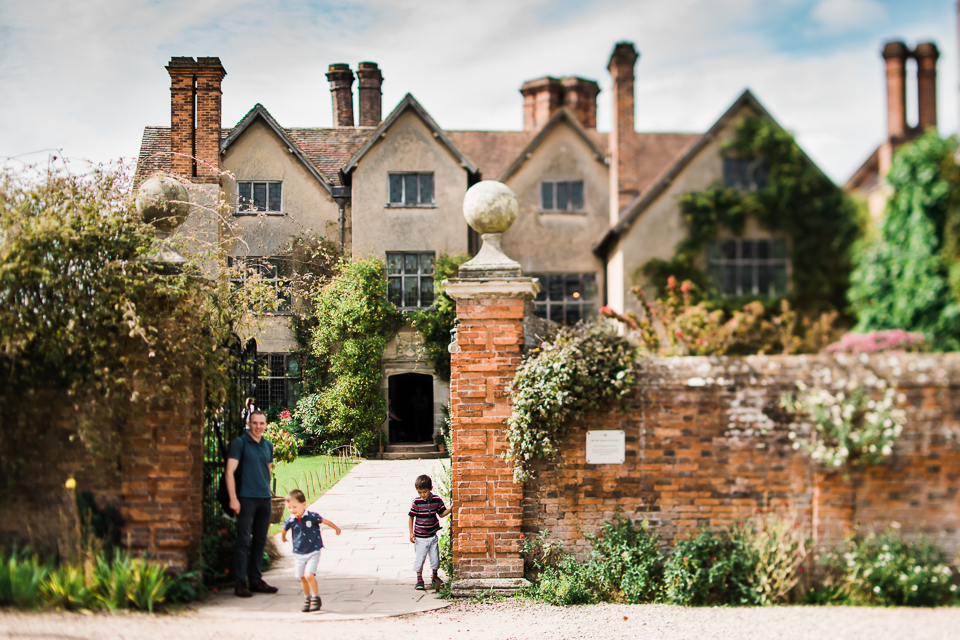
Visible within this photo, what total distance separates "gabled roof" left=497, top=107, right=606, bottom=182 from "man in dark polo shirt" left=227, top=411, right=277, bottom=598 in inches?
573

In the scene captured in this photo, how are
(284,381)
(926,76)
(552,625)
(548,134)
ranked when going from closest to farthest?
(552,625), (926,76), (284,381), (548,134)

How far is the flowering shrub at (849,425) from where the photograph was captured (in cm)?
538

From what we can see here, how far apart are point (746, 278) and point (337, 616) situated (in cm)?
1488

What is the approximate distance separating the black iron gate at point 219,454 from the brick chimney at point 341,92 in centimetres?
1032

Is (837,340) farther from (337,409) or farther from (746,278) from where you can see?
(337,409)

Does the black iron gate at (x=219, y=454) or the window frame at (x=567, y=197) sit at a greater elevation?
the window frame at (x=567, y=197)

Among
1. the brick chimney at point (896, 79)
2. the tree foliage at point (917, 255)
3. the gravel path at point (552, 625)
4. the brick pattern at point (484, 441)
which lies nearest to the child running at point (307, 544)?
the gravel path at point (552, 625)

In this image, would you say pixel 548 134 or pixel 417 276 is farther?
pixel 548 134

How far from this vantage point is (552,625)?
5.00m

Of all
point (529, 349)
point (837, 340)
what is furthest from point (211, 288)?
point (837, 340)

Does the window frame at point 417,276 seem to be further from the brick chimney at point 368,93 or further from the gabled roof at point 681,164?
the gabled roof at point 681,164

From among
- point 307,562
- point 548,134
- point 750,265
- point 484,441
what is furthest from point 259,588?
point 548,134

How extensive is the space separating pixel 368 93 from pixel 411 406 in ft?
27.4

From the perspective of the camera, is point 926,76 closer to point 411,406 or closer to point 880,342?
point 880,342
